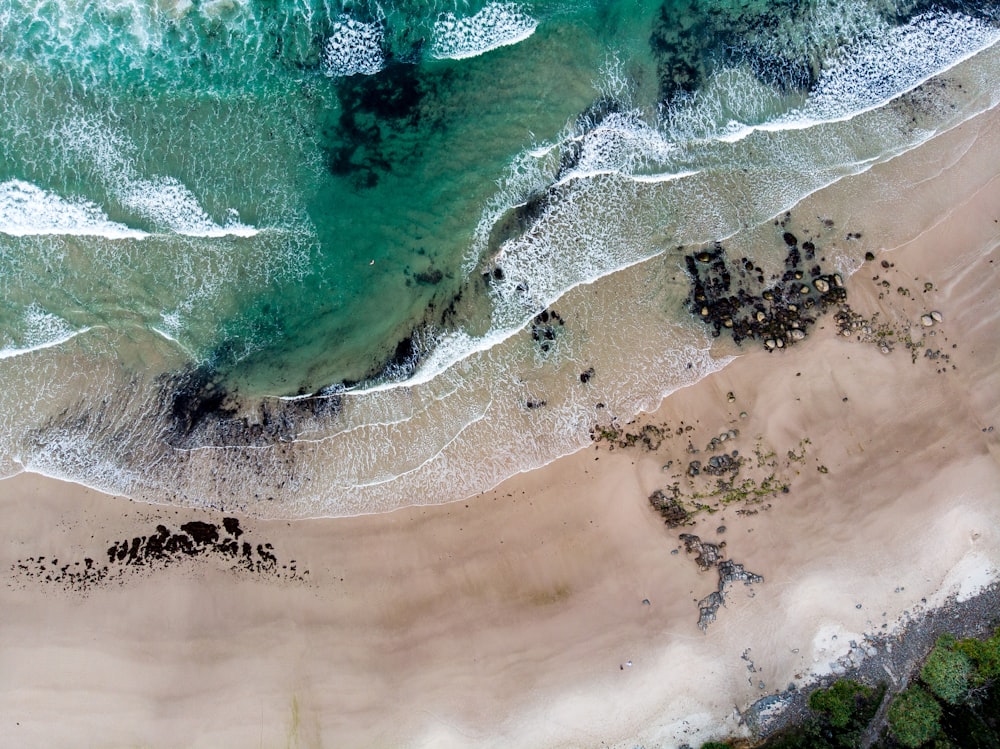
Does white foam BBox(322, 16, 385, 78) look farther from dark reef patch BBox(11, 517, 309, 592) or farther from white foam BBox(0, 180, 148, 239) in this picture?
dark reef patch BBox(11, 517, 309, 592)

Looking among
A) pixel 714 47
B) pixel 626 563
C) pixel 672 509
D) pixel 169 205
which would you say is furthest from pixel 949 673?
→ pixel 169 205

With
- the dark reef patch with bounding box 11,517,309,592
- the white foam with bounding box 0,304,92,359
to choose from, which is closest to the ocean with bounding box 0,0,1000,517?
the white foam with bounding box 0,304,92,359

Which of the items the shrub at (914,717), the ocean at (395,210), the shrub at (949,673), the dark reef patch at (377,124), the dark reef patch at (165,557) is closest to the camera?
the shrub at (914,717)

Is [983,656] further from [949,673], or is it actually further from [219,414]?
[219,414]

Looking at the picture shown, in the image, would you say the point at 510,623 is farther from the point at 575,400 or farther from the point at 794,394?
the point at 794,394

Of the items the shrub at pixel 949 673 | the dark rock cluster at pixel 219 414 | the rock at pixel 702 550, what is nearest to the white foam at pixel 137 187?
the dark rock cluster at pixel 219 414

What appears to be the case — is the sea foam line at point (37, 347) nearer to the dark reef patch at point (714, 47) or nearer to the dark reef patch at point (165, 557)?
the dark reef patch at point (165, 557)
